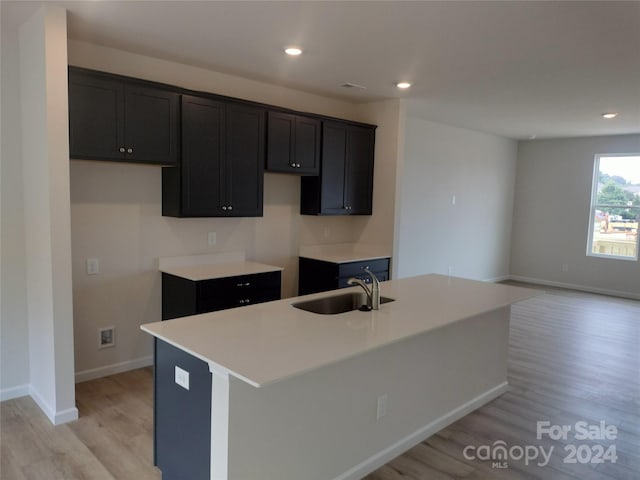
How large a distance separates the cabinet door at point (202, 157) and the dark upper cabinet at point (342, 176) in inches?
44.7

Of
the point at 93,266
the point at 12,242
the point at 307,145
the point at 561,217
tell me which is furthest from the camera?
the point at 561,217

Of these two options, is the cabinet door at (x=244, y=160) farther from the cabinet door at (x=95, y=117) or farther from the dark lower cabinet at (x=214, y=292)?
the cabinet door at (x=95, y=117)

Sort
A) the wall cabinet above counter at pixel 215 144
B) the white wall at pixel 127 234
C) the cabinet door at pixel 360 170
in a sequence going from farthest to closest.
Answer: the cabinet door at pixel 360 170 < the white wall at pixel 127 234 < the wall cabinet above counter at pixel 215 144

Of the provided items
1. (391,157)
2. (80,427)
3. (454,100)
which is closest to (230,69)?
(391,157)

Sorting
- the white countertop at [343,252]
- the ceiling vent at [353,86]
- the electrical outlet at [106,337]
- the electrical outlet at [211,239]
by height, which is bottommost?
the electrical outlet at [106,337]

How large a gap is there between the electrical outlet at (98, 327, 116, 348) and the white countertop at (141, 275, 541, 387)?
1699 mm

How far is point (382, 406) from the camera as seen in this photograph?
Answer: 2.55m

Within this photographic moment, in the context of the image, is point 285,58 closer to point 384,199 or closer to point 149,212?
point 149,212

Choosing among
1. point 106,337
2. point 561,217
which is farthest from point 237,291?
point 561,217

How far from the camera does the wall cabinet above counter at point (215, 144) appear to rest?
3.16m

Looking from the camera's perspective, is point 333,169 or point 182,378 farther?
point 333,169

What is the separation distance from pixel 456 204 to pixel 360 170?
8.84 ft

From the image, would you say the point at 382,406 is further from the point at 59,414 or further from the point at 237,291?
the point at 59,414

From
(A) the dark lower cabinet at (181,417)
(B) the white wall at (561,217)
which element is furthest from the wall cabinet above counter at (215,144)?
(B) the white wall at (561,217)
